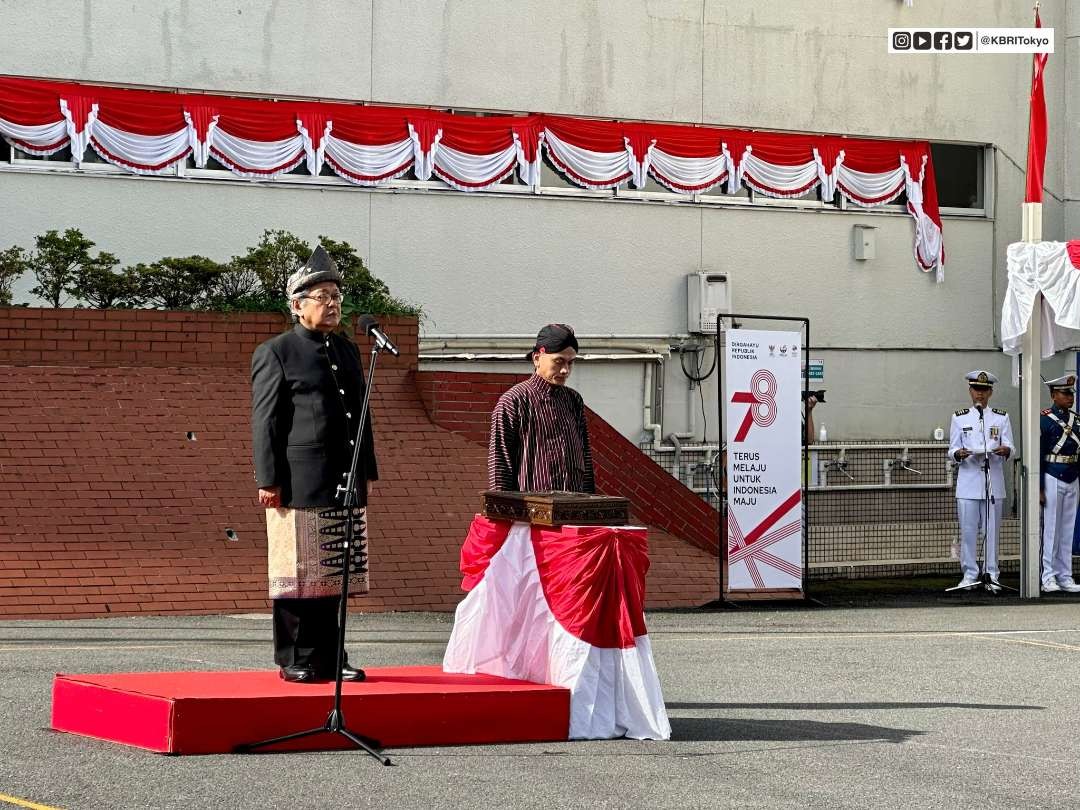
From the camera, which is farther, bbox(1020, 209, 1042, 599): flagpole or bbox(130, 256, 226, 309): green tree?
A: bbox(130, 256, 226, 309): green tree

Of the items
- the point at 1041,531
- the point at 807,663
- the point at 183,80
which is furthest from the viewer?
the point at 183,80

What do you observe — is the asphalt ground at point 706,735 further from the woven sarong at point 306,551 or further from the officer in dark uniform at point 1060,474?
the officer in dark uniform at point 1060,474

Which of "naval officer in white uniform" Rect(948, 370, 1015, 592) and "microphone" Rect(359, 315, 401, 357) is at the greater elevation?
"microphone" Rect(359, 315, 401, 357)

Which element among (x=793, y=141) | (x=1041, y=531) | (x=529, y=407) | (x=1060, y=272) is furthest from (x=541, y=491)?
(x=793, y=141)

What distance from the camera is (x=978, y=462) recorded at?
58.4ft

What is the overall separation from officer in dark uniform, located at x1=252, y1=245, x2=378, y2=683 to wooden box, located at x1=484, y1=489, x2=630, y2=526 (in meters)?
0.91

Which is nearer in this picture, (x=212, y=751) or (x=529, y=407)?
(x=212, y=751)

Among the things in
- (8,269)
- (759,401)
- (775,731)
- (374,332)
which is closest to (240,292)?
(8,269)

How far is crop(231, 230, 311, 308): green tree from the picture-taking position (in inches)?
672

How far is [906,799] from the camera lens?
7.04 metres

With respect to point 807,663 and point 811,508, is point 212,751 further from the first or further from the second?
point 811,508

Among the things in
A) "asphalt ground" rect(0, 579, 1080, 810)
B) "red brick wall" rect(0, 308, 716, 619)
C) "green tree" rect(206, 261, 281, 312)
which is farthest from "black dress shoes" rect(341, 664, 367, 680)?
"green tree" rect(206, 261, 281, 312)

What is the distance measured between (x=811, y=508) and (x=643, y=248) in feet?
13.5

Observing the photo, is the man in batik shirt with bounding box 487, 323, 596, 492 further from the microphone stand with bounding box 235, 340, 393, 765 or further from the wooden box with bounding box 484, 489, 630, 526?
the microphone stand with bounding box 235, 340, 393, 765
